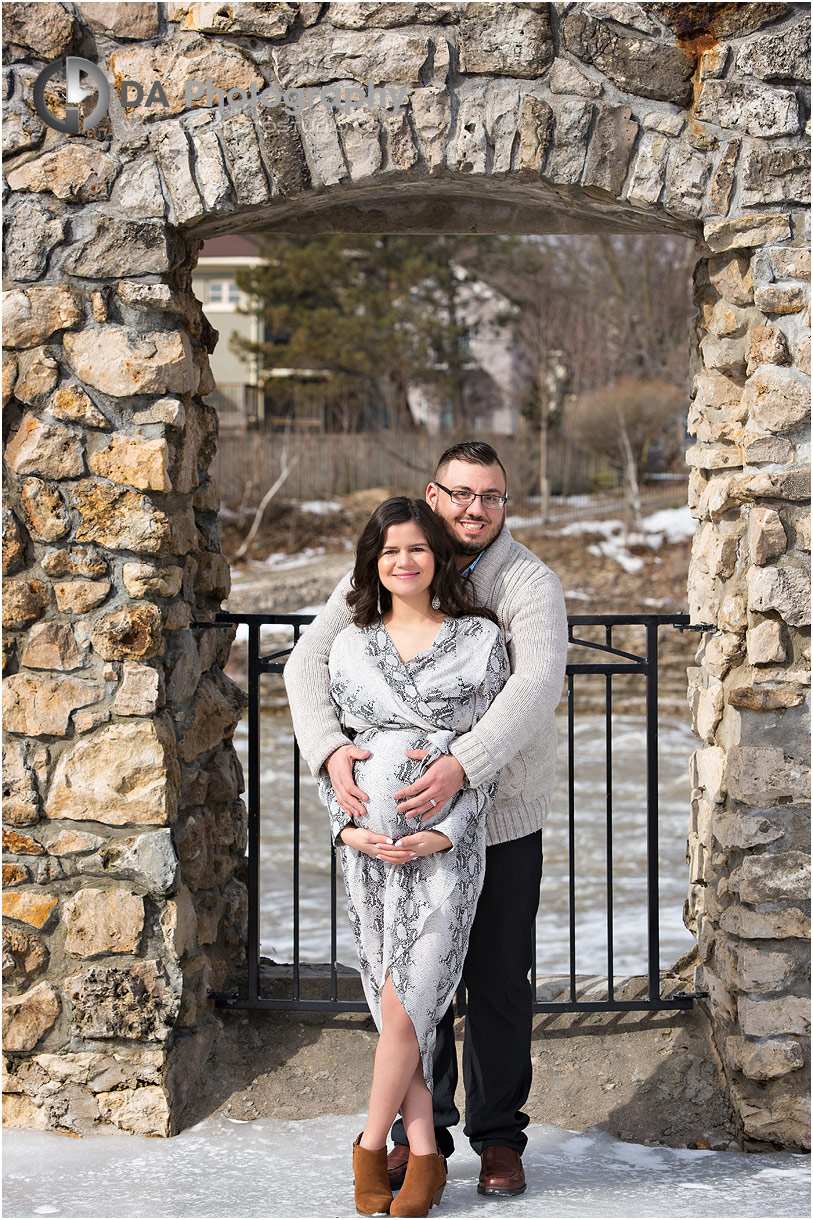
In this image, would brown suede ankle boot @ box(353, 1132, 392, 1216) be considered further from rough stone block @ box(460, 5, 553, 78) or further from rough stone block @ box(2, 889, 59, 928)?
rough stone block @ box(460, 5, 553, 78)

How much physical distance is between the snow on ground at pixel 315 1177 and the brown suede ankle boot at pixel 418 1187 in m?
0.12

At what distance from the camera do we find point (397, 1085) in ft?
7.86

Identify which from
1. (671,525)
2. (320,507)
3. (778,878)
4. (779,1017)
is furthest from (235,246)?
(779,1017)

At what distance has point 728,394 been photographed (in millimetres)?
3188

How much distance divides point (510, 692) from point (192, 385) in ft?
4.51

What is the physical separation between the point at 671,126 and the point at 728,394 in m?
0.74

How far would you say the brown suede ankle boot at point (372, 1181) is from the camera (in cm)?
244

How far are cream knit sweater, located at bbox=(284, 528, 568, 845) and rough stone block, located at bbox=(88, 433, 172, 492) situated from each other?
0.67m

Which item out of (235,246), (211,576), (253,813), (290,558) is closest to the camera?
(253,813)

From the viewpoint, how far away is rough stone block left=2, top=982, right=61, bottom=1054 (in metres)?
3.01

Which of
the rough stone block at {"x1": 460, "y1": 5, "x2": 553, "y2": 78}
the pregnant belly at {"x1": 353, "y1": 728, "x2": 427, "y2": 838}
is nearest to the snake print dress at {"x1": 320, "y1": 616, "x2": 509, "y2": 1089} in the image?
the pregnant belly at {"x1": 353, "y1": 728, "x2": 427, "y2": 838}

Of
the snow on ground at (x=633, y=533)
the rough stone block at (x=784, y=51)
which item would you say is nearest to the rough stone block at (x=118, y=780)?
the rough stone block at (x=784, y=51)

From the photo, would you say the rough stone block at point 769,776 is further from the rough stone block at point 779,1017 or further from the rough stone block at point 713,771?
the rough stone block at point 779,1017

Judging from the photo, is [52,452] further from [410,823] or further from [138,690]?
[410,823]
